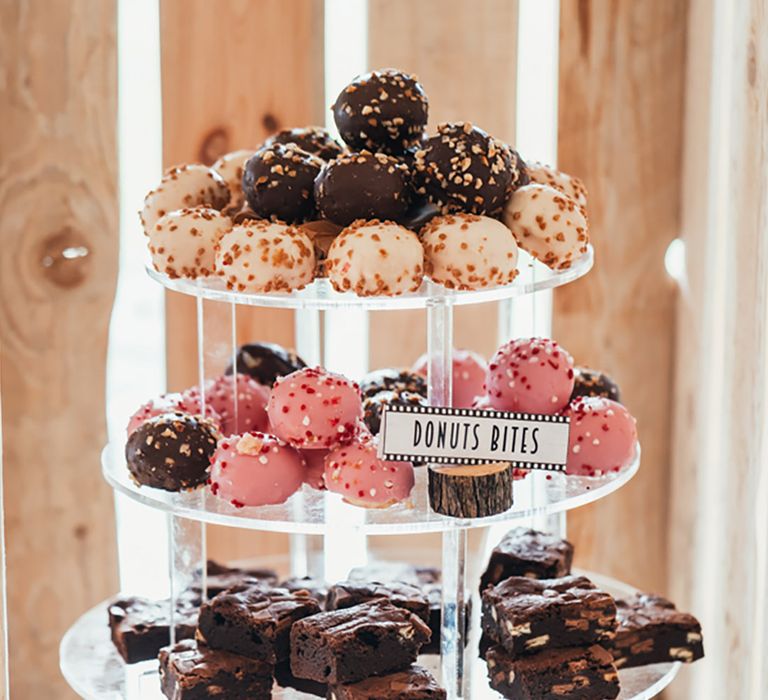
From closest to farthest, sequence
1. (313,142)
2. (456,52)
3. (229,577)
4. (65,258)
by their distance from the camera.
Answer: (313,142), (229,577), (65,258), (456,52)

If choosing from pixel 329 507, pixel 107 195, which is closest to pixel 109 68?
pixel 107 195

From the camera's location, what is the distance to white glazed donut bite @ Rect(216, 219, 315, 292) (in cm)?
189

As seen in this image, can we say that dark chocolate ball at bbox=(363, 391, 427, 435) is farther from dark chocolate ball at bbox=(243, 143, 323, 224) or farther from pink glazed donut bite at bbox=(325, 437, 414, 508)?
dark chocolate ball at bbox=(243, 143, 323, 224)

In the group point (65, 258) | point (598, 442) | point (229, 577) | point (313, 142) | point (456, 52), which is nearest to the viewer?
point (598, 442)

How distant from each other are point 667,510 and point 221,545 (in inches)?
36.7

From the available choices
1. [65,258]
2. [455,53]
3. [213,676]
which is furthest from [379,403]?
[455,53]

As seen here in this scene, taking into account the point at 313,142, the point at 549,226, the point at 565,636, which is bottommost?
the point at 565,636

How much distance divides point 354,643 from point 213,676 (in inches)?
8.4

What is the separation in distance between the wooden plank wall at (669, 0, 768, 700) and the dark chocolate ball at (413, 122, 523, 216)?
47cm

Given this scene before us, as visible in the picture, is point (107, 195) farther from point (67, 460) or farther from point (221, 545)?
point (221, 545)

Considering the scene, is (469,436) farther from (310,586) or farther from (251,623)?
(310,586)

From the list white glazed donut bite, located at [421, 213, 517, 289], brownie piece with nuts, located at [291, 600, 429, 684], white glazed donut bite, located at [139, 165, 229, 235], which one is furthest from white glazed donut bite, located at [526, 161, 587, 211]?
brownie piece with nuts, located at [291, 600, 429, 684]

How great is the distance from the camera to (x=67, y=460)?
2709 millimetres

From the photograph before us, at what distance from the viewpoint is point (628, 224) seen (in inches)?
110
